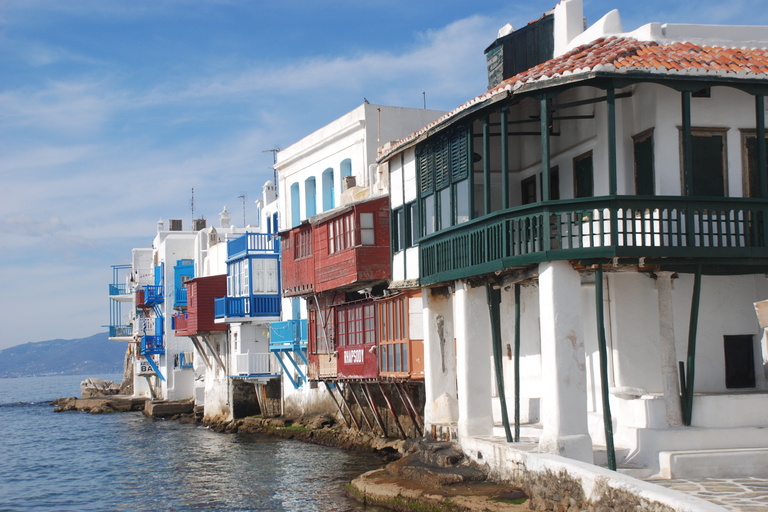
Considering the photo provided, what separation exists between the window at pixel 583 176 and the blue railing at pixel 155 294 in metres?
46.5

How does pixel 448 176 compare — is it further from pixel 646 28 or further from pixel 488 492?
pixel 488 492

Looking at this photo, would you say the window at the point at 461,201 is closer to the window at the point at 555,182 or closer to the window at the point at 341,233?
the window at the point at 555,182

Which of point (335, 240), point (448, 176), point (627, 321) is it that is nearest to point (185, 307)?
point (335, 240)

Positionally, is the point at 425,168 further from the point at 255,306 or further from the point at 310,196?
the point at 255,306

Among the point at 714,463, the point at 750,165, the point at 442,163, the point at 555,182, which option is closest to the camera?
the point at 714,463

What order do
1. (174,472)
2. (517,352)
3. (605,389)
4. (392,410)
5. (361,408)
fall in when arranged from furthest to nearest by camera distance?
(361,408) < (174,472) < (392,410) < (517,352) < (605,389)

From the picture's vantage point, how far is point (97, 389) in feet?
255

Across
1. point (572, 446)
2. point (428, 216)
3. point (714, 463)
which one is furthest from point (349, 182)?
point (714, 463)

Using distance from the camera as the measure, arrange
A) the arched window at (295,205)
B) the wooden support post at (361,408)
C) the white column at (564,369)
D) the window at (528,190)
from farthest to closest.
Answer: the arched window at (295,205), the wooden support post at (361,408), the window at (528,190), the white column at (564,369)

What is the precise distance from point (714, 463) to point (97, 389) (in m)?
69.8

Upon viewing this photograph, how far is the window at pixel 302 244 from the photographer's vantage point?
31.5 meters

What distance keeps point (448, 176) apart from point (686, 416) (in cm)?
738

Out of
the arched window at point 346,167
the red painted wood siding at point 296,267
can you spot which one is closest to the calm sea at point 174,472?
the red painted wood siding at point 296,267

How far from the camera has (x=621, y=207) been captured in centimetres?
1492
